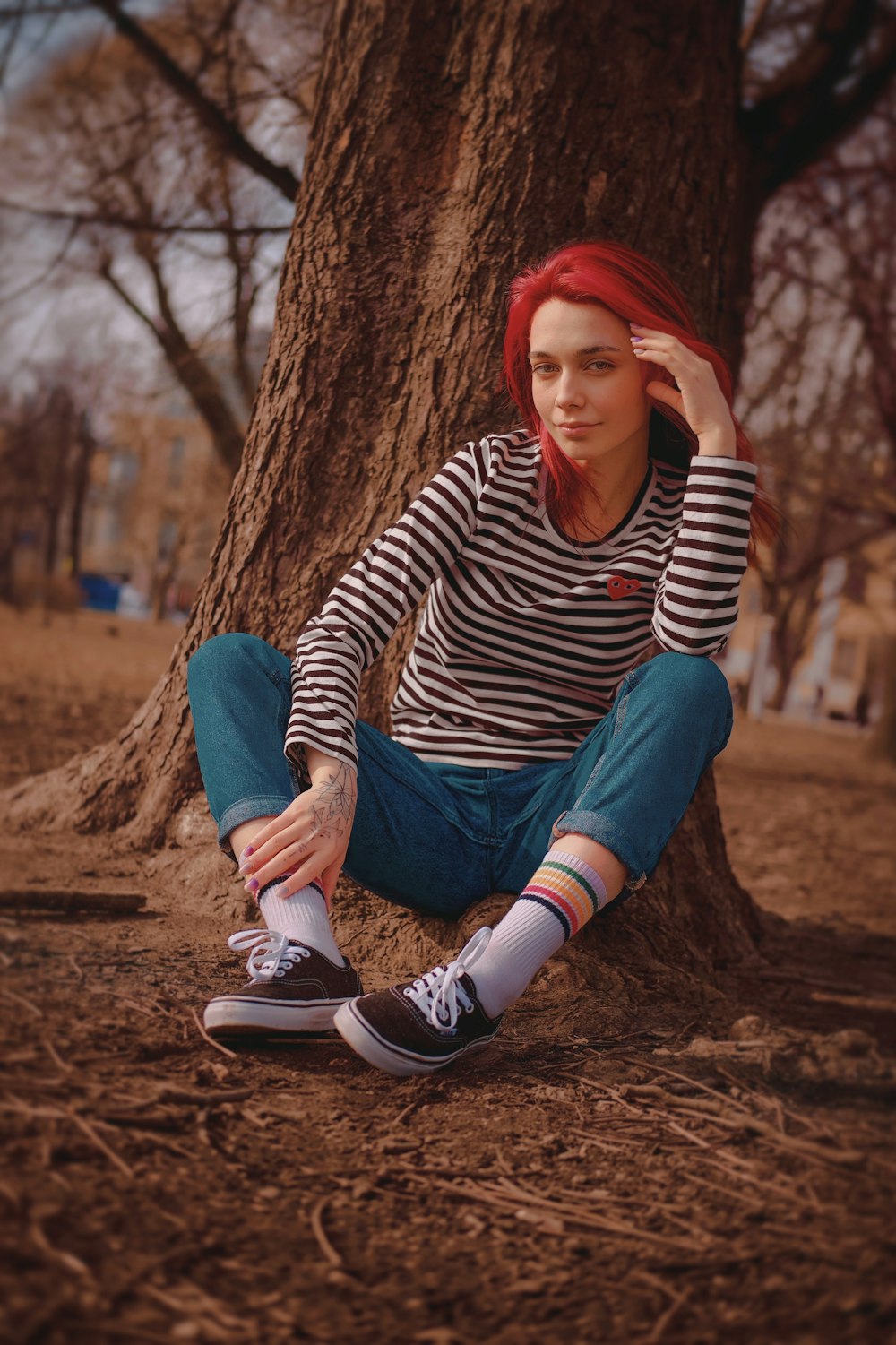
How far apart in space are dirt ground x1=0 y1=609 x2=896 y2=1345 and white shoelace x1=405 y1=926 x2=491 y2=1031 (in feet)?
0.47

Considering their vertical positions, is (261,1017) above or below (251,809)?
below

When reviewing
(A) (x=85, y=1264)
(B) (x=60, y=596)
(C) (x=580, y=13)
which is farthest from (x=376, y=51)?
(B) (x=60, y=596)

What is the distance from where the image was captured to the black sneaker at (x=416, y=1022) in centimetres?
182

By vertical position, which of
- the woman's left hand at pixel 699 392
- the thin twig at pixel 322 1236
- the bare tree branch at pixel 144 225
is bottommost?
the thin twig at pixel 322 1236

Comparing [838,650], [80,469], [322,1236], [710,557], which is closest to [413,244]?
[710,557]

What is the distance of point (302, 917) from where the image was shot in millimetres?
2004

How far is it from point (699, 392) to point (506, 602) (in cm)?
57

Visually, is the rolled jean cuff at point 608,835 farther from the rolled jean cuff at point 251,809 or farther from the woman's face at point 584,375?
the woman's face at point 584,375

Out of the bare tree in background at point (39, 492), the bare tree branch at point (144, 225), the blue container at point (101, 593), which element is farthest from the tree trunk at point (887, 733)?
the blue container at point (101, 593)

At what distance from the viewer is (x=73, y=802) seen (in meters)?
3.34

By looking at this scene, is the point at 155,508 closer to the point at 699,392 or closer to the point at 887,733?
the point at 887,733

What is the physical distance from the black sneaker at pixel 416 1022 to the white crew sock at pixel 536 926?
0.11 feet

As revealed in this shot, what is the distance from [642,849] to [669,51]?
7.84 ft

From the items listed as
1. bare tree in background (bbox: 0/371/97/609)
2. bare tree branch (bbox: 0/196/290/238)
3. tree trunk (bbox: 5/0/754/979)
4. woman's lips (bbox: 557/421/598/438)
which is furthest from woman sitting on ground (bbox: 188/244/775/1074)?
bare tree in background (bbox: 0/371/97/609)
